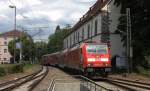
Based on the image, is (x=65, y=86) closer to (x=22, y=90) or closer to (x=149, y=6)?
(x=22, y=90)

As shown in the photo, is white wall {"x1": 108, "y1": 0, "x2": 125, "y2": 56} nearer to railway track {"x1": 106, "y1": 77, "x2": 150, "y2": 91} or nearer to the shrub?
the shrub

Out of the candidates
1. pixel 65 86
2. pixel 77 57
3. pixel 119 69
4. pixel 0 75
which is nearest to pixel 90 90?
pixel 65 86

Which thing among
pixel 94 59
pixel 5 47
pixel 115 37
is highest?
pixel 5 47

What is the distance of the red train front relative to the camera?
38406mm

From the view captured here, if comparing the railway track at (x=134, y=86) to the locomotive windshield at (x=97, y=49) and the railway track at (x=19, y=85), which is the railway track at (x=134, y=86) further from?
the locomotive windshield at (x=97, y=49)

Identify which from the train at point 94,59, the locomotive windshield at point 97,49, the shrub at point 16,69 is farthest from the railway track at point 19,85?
the shrub at point 16,69

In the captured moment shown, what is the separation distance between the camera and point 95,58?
39312 mm

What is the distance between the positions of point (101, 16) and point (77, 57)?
28.8m

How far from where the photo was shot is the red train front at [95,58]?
38406 mm

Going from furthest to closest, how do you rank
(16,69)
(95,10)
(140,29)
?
(95,10), (16,69), (140,29)

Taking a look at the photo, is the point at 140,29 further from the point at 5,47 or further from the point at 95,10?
the point at 5,47

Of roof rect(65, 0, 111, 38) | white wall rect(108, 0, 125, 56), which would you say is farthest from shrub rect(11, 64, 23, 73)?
roof rect(65, 0, 111, 38)

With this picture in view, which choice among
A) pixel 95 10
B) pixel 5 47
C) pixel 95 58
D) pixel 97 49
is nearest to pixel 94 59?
pixel 95 58

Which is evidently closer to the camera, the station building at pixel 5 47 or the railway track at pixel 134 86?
the railway track at pixel 134 86
